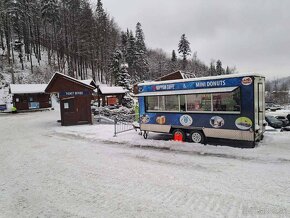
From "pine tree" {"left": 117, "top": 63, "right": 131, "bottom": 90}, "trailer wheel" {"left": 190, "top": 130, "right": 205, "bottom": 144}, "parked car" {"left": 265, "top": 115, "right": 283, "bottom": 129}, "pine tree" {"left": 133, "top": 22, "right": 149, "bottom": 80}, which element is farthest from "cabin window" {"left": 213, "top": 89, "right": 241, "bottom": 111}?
"pine tree" {"left": 133, "top": 22, "right": 149, "bottom": 80}

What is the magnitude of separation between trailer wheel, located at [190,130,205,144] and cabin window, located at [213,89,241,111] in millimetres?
1395

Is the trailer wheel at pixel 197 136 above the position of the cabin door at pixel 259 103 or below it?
below

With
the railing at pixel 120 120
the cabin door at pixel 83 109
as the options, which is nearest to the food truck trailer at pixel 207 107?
the railing at pixel 120 120

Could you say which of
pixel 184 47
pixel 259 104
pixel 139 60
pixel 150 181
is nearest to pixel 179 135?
pixel 259 104

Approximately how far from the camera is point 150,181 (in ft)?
20.4

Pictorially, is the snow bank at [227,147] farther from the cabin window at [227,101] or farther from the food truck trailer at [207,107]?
the cabin window at [227,101]

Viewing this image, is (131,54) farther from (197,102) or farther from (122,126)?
(197,102)

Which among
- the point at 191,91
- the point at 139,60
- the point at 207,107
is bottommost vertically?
the point at 207,107

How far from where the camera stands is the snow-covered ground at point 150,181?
4.70 m

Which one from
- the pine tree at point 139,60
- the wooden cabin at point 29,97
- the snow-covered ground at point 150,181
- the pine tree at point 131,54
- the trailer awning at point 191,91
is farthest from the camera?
the pine tree at point 139,60

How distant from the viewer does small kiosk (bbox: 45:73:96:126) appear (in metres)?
18.7

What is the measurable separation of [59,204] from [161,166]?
3529 mm

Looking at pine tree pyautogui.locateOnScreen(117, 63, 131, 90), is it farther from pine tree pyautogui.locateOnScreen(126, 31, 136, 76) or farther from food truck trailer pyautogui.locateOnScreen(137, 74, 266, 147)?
food truck trailer pyautogui.locateOnScreen(137, 74, 266, 147)

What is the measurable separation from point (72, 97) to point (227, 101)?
13844 millimetres
